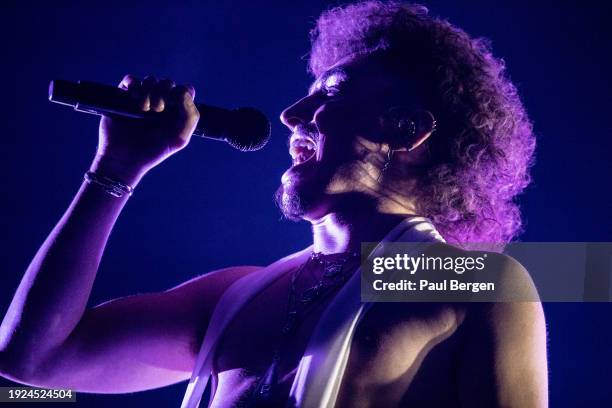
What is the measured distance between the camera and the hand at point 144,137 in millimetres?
1557

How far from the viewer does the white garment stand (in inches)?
51.0

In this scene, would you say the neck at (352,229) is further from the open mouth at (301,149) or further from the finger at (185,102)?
the finger at (185,102)

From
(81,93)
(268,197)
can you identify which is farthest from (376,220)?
(268,197)

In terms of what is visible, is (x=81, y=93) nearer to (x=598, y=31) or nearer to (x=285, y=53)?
(x=285, y=53)

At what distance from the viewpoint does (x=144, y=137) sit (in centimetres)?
158

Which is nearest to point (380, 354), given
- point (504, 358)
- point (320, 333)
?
point (320, 333)

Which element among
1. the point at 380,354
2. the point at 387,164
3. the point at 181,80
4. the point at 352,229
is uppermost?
the point at 181,80

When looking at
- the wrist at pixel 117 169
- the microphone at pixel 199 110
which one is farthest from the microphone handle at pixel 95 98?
the wrist at pixel 117 169

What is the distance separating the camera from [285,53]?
9.91 feet

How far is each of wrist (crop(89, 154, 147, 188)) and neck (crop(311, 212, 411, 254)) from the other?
1.94 ft

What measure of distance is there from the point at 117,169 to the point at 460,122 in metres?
1.18

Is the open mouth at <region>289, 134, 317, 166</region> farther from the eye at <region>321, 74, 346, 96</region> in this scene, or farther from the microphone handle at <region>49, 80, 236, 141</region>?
the microphone handle at <region>49, 80, 236, 141</region>

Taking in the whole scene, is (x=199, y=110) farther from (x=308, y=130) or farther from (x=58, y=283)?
(x=58, y=283)

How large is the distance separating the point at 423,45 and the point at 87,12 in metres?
1.83
